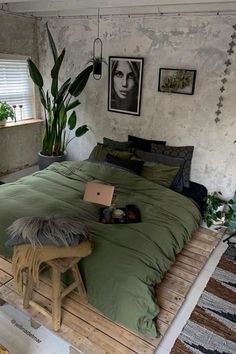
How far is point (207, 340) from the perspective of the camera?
206cm

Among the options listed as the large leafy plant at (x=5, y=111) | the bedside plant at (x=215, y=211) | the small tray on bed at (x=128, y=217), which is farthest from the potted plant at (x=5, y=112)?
the bedside plant at (x=215, y=211)

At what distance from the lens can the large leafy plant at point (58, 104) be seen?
396 centimetres

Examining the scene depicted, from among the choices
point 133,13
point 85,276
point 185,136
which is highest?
point 133,13

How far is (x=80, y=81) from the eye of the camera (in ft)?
13.0

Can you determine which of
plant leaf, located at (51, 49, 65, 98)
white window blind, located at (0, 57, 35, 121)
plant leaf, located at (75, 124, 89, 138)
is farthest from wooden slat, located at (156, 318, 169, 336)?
white window blind, located at (0, 57, 35, 121)

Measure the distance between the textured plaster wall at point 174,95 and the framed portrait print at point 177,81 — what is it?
7 centimetres

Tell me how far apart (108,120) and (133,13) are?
1.43m

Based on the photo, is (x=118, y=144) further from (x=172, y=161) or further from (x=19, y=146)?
(x=19, y=146)

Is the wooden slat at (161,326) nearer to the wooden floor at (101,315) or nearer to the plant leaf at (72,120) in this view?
the wooden floor at (101,315)

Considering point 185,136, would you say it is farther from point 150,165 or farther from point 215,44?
point 215,44

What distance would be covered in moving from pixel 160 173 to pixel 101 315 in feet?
5.81

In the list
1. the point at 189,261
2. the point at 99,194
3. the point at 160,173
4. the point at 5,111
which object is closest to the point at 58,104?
the point at 5,111

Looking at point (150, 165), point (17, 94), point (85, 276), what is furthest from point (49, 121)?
point (85, 276)

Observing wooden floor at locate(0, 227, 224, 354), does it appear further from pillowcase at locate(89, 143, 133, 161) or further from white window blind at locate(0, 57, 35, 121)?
white window blind at locate(0, 57, 35, 121)
